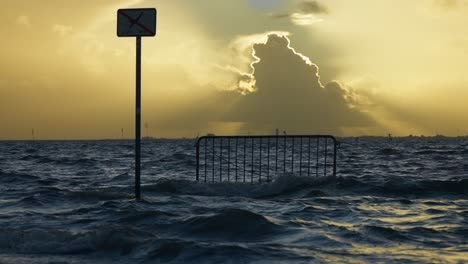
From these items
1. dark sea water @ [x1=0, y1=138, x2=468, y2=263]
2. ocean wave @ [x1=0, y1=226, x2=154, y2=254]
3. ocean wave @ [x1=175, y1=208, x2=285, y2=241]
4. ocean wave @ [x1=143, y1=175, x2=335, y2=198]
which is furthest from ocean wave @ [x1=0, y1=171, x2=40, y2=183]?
ocean wave @ [x1=175, y1=208, x2=285, y2=241]

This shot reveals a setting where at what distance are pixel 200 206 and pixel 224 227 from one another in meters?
2.56

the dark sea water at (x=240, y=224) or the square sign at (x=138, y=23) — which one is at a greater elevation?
the square sign at (x=138, y=23)

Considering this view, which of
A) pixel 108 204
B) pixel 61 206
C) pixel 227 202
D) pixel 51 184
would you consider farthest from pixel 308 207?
pixel 51 184

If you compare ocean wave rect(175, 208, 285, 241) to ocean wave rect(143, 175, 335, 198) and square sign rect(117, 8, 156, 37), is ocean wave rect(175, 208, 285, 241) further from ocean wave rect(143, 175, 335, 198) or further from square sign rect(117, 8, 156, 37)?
ocean wave rect(143, 175, 335, 198)

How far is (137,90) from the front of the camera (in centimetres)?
1118

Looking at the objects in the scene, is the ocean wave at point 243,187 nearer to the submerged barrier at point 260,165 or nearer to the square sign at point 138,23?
the submerged barrier at point 260,165

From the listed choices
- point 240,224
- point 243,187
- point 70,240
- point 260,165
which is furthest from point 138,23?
point 260,165

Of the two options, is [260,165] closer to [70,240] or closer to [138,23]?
[138,23]

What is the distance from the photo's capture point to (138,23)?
11.0m

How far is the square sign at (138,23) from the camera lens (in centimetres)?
1095

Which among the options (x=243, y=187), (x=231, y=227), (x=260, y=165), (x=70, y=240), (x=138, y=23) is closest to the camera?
(x=70, y=240)

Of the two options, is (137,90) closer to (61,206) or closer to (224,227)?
(61,206)

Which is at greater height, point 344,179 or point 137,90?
point 137,90

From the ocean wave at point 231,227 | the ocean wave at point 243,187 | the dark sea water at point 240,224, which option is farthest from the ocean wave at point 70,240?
the ocean wave at point 243,187
